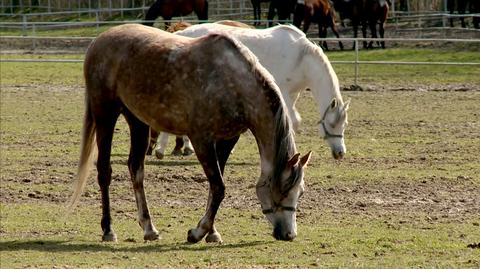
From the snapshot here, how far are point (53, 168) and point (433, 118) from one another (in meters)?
7.39

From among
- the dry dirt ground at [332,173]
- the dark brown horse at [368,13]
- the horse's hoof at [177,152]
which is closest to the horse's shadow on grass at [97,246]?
the dry dirt ground at [332,173]

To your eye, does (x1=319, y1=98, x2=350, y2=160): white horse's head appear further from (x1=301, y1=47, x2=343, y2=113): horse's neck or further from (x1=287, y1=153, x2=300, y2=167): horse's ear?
(x1=287, y1=153, x2=300, y2=167): horse's ear

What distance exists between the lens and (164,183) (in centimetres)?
1208

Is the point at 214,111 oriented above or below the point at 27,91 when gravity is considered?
above

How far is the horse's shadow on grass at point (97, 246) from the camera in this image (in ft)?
28.2

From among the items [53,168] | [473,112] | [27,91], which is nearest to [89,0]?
[27,91]

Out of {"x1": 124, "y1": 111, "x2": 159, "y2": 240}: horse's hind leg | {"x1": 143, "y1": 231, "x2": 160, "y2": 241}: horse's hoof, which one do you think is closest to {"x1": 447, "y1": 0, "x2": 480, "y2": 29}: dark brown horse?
{"x1": 124, "y1": 111, "x2": 159, "y2": 240}: horse's hind leg

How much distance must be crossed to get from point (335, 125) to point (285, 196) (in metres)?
4.41

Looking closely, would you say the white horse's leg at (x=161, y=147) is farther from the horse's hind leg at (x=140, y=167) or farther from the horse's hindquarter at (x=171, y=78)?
the horse's hindquarter at (x=171, y=78)

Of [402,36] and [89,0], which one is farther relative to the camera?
[89,0]

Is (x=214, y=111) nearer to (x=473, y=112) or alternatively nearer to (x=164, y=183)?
(x=164, y=183)

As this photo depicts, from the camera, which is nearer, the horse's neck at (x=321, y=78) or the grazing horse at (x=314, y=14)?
the horse's neck at (x=321, y=78)

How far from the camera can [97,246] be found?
28.8 ft

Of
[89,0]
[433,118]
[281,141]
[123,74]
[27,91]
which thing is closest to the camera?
[281,141]
